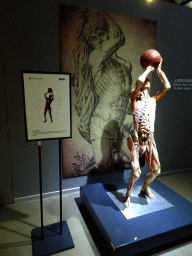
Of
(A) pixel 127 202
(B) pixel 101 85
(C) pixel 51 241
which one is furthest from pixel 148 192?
(B) pixel 101 85

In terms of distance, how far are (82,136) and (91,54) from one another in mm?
1222

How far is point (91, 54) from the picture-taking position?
2.77m

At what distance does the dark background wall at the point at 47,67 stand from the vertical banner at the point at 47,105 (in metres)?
0.90

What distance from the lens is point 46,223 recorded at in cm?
246

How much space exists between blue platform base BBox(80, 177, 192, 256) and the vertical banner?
1128 mm

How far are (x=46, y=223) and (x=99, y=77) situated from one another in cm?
214

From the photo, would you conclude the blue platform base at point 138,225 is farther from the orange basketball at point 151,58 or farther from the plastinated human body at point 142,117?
the orange basketball at point 151,58

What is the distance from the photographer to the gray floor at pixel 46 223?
2.09 metres

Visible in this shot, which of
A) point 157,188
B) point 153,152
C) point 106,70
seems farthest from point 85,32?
point 157,188

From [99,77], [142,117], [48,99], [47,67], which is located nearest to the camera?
[48,99]

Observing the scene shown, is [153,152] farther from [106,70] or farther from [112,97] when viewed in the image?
[106,70]

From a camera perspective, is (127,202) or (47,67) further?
(47,67)

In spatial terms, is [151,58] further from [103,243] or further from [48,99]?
[103,243]

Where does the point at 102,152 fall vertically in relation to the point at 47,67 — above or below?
below
